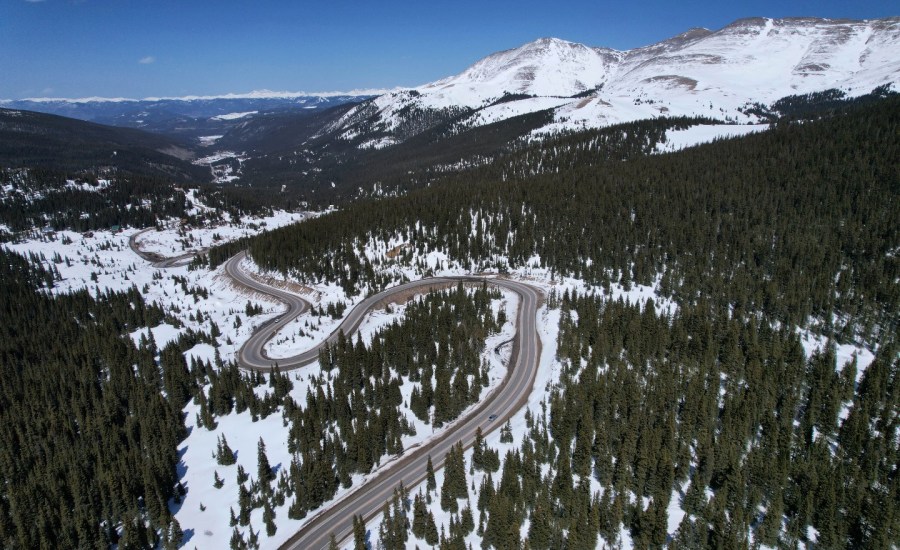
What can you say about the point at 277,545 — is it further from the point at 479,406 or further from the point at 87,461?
the point at 87,461

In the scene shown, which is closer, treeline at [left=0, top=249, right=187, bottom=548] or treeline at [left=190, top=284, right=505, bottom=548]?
treeline at [left=0, top=249, right=187, bottom=548]

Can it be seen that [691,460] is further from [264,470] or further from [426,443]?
[264,470]

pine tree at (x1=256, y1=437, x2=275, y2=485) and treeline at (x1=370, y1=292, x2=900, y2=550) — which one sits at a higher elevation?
treeline at (x1=370, y1=292, x2=900, y2=550)

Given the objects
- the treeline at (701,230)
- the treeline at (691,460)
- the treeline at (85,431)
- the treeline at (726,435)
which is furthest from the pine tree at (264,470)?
the treeline at (701,230)

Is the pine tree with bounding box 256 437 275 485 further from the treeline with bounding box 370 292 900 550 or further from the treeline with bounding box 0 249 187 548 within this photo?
the treeline with bounding box 370 292 900 550

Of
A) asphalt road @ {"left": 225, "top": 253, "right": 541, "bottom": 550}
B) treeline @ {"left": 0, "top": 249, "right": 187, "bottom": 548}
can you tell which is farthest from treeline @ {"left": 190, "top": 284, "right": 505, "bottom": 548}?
treeline @ {"left": 0, "top": 249, "right": 187, "bottom": 548}
